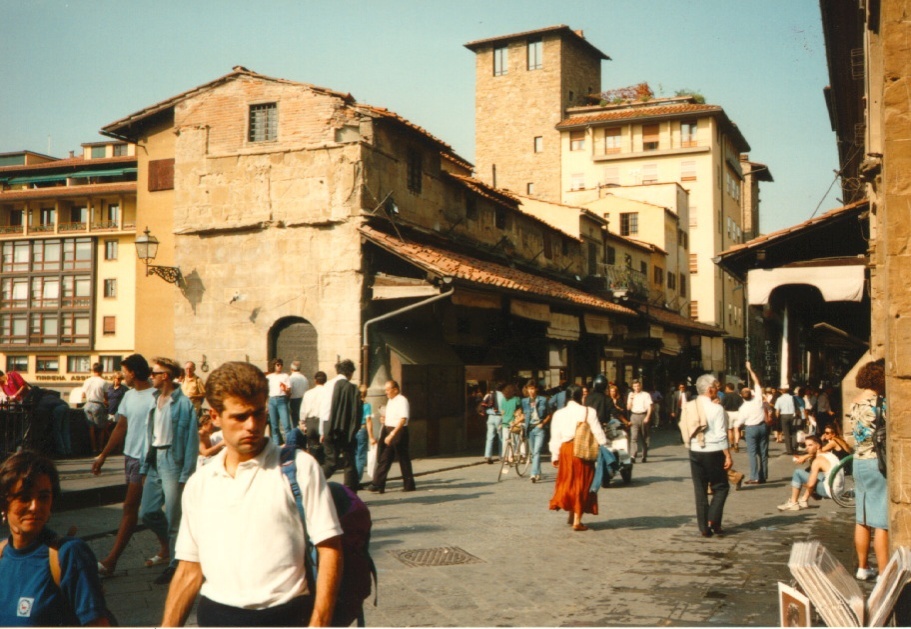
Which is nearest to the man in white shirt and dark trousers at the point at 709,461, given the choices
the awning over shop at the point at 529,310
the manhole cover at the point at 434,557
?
the manhole cover at the point at 434,557

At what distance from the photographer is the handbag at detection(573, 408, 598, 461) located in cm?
1020

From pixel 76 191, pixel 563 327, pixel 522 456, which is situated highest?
pixel 76 191

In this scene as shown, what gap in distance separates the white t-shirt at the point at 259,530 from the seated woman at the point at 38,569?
1.25 feet

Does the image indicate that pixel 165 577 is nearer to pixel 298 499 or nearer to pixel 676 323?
pixel 298 499

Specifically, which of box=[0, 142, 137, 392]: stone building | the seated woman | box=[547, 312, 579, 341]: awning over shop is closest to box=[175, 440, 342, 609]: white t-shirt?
the seated woman

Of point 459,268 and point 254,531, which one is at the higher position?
point 459,268

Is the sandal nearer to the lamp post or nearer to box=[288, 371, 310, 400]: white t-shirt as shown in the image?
box=[288, 371, 310, 400]: white t-shirt

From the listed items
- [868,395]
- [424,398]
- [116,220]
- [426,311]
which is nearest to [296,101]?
[426,311]

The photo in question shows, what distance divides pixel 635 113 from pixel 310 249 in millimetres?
43135

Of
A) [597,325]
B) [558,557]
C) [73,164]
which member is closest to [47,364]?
[73,164]

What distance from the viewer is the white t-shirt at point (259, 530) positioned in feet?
10.3

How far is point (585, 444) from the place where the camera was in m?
10.2

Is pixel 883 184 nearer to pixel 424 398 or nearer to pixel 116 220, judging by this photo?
pixel 424 398

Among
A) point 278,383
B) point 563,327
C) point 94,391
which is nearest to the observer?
point 278,383
